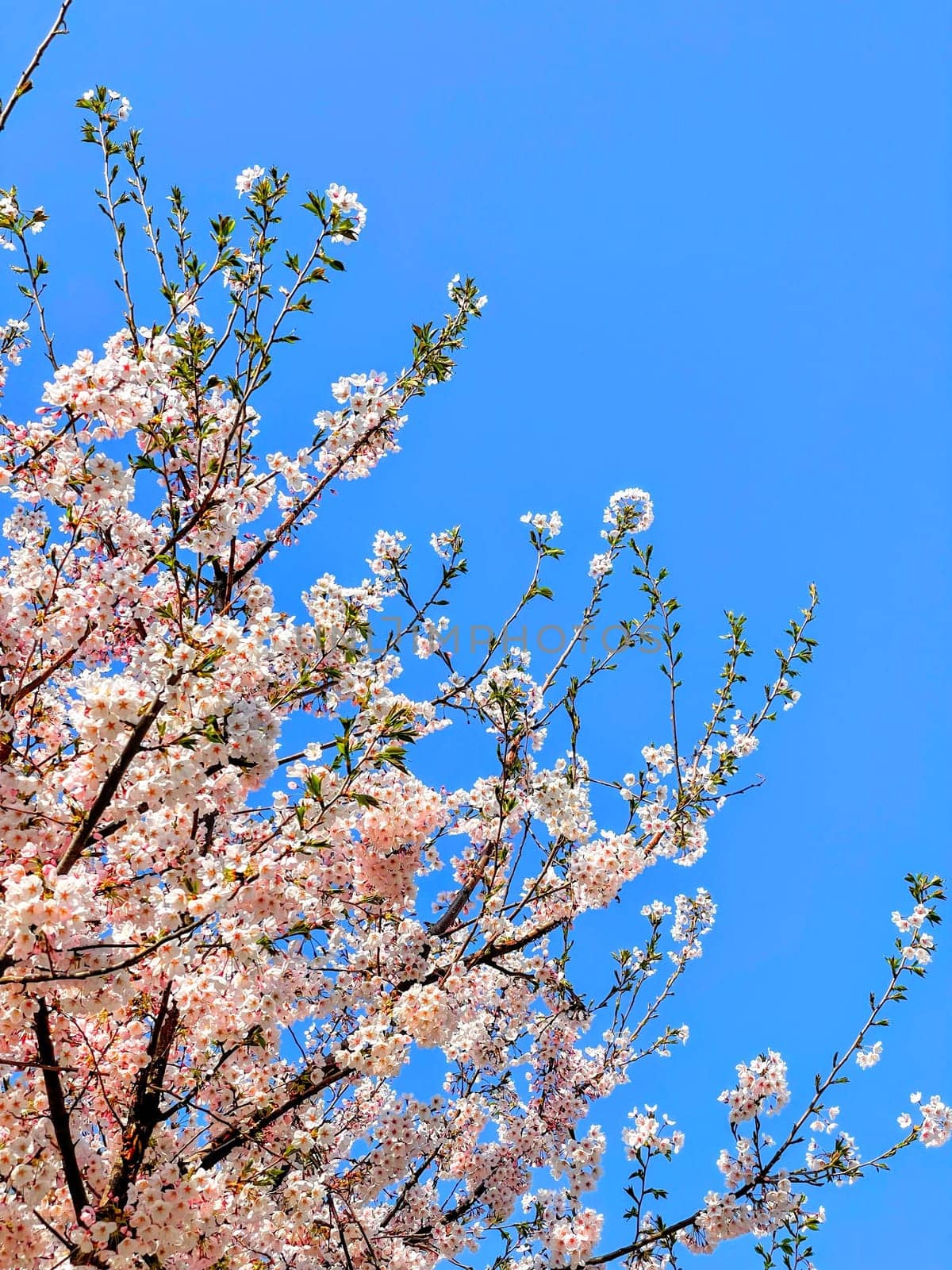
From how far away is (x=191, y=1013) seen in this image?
4.57m

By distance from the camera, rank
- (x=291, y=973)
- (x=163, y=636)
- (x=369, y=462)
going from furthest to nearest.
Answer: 1. (x=369, y=462)
2. (x=291, y=973)
3. (x=163, y=636)

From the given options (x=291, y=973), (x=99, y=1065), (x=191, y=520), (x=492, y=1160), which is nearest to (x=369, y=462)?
(x=191, y=520)

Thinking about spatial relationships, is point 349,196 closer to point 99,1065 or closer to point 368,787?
point 368,787

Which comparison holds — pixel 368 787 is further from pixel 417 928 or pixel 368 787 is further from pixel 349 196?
pixel 349 196

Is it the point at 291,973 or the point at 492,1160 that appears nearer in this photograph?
the point at 291,973

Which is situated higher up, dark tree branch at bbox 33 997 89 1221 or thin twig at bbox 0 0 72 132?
thin twig at bbox 0 0 72 132

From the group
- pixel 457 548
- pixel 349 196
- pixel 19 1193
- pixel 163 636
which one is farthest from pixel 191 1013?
pixel 349 196

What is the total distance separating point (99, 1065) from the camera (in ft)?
16.5

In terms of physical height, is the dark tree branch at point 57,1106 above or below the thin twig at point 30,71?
below

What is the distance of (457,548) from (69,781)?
3162 mm

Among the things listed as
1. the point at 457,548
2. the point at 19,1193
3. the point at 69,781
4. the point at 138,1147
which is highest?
the point at 457,548

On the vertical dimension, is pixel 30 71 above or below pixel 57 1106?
above

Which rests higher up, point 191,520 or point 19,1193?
point 191,520

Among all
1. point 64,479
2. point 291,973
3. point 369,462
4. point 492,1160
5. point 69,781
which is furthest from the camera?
point 492,1160
